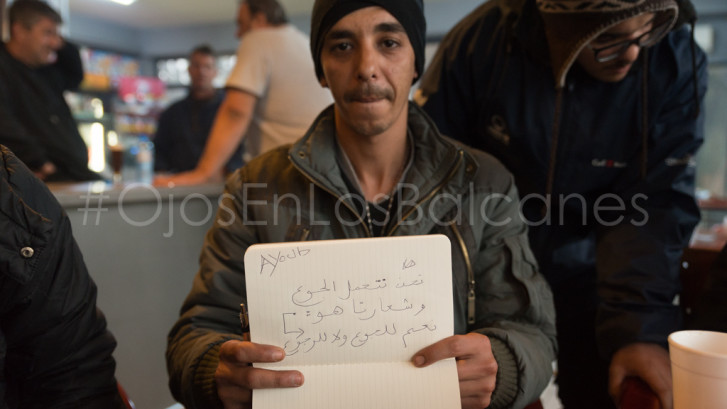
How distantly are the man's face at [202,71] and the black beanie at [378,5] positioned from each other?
3.07m

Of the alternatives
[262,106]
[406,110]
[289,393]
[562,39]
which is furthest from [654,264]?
[262,106]

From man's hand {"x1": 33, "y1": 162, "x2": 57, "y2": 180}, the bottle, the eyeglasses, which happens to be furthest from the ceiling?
the eyeglasses

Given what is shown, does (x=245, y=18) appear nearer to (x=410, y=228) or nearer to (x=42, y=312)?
(x=410, y=228)

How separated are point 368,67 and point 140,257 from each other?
1277 mm

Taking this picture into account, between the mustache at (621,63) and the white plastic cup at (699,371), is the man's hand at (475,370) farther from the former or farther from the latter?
the mustache at (621,63)

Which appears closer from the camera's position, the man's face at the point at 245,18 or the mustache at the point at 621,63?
the mustache at the point at 621,63

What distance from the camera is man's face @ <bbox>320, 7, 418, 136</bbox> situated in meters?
1.10

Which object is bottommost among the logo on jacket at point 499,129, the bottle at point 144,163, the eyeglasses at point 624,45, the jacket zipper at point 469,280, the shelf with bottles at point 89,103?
the jacket zipper at point 469,280

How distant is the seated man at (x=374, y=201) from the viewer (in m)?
1.08

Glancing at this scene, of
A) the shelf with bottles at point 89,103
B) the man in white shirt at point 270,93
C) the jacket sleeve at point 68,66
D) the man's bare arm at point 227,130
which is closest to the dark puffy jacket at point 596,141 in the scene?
the man in white shirt at point 270,93

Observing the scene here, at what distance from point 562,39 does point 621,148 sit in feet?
1.16

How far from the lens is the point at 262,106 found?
2240mm

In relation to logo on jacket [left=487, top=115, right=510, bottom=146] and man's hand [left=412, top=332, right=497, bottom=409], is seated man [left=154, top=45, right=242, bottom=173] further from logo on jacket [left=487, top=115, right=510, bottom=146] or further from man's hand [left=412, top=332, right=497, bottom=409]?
man's hand [left=412, top=332, right=497, bottom=409]

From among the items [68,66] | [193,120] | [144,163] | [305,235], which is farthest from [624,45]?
[144,163]
